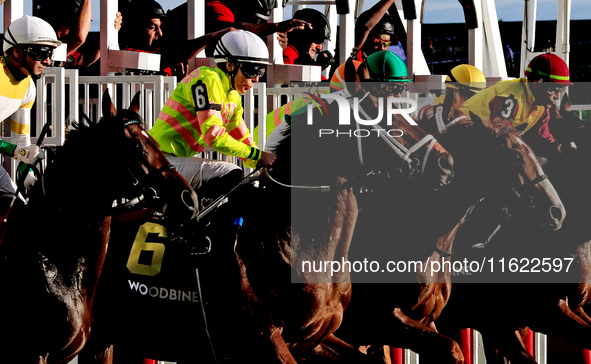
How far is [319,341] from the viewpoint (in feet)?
15.5

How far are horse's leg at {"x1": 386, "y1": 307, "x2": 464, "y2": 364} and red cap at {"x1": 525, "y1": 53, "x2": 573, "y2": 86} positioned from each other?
239cm

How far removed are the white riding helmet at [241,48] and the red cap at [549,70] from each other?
7.78ft

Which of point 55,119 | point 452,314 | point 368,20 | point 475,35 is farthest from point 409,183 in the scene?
Answer: point 475,35

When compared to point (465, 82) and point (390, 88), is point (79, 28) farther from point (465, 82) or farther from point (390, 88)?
point (465, 82)

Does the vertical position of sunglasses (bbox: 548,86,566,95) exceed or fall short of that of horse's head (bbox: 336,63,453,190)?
it exceeds it

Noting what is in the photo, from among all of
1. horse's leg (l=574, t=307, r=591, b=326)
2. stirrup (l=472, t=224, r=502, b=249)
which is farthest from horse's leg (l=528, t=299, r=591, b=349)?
stirrup (l=472, t=224, r=502, b=249)

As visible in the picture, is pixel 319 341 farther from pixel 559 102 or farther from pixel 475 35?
pixel 475 35

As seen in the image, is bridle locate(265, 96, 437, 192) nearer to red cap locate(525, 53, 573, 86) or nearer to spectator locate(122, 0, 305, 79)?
red cap locate(525, 53, 573, 86)

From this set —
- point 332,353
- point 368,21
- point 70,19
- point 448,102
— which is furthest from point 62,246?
point 368,21

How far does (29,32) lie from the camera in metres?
4.96

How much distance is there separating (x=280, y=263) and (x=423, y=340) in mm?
1088

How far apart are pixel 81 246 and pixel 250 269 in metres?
0.85

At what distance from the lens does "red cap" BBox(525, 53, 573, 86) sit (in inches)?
262

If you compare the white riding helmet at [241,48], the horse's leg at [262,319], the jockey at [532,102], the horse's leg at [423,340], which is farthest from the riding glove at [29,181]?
the jockey at [532,102]
